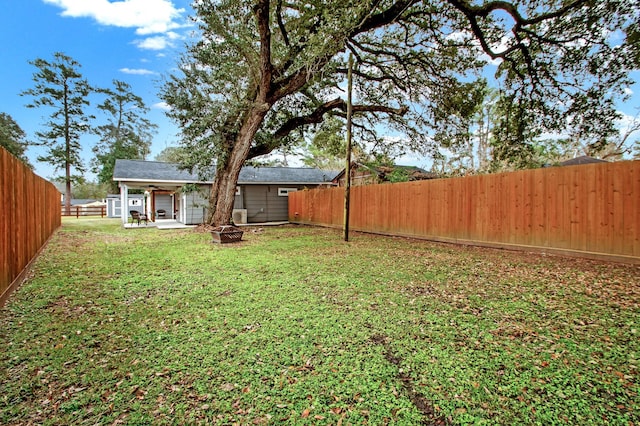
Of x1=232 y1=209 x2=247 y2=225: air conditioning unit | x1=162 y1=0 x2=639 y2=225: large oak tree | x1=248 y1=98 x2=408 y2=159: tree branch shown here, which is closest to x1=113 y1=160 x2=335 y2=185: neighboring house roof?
x1=232 y1=209 x2=247 y2=225: air conditioning unit

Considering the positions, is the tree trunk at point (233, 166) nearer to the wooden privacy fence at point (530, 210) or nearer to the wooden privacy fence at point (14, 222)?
the wooden privacy fence at point (530, 210)

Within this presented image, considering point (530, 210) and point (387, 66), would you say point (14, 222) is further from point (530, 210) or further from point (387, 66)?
point (387, 66)

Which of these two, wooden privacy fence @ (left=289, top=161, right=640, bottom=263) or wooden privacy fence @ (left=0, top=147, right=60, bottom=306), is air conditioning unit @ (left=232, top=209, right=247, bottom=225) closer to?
wooden privacy fence @ (left=289, top=161, right=640, bottom=263)

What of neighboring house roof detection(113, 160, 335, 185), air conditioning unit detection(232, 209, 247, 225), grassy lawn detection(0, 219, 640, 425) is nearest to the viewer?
grassy lawn detection(0, 219, 640, 425)

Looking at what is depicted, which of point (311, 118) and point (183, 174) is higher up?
point (311, 118)

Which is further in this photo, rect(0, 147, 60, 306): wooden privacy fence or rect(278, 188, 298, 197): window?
rect(278, 188, 298, 197): window

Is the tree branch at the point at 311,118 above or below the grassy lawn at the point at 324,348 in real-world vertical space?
above

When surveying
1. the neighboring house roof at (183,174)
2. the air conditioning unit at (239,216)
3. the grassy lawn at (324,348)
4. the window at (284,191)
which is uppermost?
the neighboring house roof at (183,174)

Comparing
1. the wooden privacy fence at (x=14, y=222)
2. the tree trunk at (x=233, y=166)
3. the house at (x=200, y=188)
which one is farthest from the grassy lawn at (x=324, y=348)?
the house at (x=200, y=188)

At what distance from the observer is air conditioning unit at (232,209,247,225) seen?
15.4m

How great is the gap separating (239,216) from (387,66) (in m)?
9.98

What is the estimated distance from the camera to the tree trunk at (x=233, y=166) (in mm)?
10102

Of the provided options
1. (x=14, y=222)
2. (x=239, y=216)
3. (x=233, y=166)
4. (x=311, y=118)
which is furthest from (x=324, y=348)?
(x=239, y=216)

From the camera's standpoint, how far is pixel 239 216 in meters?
15.4
